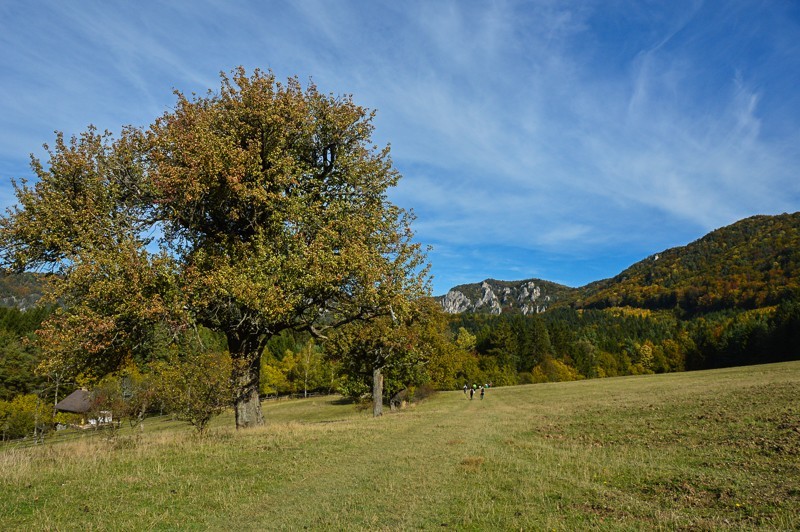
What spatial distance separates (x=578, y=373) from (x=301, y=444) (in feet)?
385

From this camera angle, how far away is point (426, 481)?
1132cm

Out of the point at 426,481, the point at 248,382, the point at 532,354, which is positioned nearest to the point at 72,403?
the point at 248,382

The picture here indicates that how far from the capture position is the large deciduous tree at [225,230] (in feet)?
57.0

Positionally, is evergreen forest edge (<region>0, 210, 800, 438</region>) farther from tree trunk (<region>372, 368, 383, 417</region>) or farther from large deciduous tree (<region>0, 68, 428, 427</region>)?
large deciduous tree (<region>0, 68, 428, 427</region>)

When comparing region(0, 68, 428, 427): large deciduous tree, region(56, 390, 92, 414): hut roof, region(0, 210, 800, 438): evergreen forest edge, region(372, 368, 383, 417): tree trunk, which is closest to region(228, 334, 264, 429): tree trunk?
region(0, 68, 428, 427): large deciduous tree

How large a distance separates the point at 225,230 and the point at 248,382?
7.51 meters

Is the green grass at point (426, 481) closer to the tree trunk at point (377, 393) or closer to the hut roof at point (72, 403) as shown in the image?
the tree trunk at point (377, 393)

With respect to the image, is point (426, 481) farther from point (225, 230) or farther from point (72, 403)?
point (72, 403)

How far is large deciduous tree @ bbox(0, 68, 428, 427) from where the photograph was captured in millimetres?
17359

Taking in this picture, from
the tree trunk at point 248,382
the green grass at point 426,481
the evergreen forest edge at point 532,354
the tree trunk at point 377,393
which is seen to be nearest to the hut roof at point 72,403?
the evergreen forest edge at point 532,354

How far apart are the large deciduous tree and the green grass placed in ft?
15.4

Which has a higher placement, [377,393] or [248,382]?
[248,382]

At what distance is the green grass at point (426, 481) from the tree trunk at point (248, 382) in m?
3.38

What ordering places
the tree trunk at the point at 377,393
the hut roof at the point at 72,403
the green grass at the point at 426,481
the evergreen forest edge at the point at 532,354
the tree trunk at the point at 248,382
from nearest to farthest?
the green grass at the point at 426,481
the tree trunk at the point at 248,382
the tree trunk at the point at 377,393
the evergreen forest edge at the point at 532,354
the hut roof at the point at 72,403
